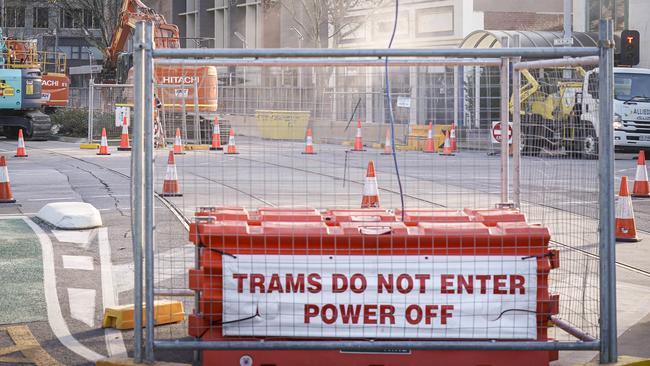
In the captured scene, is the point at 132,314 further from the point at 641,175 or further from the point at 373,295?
the point at 641,175

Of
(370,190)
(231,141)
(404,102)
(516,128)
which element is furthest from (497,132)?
(370,190)

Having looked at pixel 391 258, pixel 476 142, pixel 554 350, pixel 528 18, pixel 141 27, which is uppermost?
pixel 528 18

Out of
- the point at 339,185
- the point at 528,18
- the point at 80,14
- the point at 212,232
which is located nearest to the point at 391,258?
the point at 212,232

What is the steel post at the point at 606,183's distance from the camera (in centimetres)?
A: 570

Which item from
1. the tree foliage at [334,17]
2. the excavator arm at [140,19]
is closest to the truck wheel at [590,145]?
the excavator arm at [140,19]

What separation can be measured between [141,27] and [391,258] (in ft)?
6.19

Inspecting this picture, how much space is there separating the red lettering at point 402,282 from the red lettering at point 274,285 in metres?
0.67

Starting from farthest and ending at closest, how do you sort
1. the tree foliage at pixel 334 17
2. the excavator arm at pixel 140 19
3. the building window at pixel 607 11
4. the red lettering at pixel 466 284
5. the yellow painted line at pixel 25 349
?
1. the tree foliage at pixel 334 17
2. the building window at pixel 607 11
3. the excavator arm at pixel 140 19
4. the yellow painted line at pixel 25 349
5. the red lettering at pixel 466 284

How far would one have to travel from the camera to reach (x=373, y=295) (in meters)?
5.91

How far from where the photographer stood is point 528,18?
4762 cm

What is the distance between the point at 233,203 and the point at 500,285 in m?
8.76

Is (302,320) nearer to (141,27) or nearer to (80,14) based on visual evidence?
(141,27)

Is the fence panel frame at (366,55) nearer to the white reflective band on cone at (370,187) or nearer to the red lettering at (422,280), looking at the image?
the red lettering at (422,280)

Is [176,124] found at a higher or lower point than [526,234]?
higher
